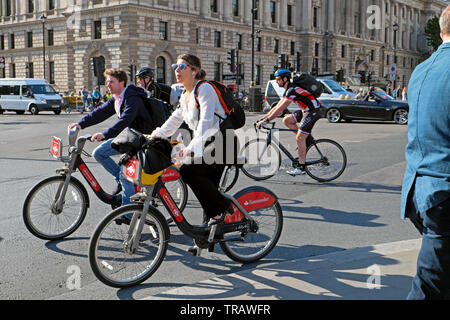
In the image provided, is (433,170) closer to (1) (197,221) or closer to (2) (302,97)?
(1) (197,221)

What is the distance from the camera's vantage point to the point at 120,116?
531 centimetres

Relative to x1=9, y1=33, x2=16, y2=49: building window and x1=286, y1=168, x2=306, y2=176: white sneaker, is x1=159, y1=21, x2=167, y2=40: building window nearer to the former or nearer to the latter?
x1=9, y1=33, x2=16, y2=49: building window

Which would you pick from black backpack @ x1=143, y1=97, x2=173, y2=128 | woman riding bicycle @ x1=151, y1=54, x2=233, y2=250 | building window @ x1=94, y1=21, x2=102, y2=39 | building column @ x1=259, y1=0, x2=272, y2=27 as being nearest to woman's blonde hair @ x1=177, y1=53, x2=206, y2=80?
woman riding bicycle @ x1=151, y1=54, x2=233, y2=250

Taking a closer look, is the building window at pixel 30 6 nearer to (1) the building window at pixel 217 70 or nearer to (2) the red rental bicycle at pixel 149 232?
(1) the building window at pixel 217 70

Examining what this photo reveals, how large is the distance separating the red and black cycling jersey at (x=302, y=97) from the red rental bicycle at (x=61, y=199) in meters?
3.28

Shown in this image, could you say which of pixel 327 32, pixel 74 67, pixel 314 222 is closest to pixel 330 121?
pixel 314 222

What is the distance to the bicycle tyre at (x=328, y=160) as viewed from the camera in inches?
325

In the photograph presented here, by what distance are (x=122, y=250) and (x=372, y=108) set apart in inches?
727


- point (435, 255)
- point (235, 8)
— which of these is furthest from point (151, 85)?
point (235, 8)

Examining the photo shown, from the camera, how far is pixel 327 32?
6806 cm

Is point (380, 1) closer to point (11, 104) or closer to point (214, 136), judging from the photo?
point (11, 104)

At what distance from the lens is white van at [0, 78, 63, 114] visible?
1245 inches

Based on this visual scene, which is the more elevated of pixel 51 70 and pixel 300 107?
pixel 51 70

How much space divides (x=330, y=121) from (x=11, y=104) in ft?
69.7
